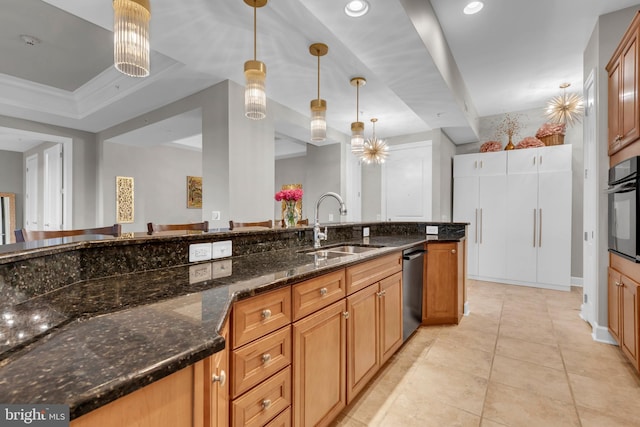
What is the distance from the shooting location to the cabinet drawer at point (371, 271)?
1712 mm

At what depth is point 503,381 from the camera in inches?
80.2

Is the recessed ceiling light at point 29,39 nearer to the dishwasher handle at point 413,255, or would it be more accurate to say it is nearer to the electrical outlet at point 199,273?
the electrical outlet at point 199,273

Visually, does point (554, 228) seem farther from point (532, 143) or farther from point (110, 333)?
point (110, 333)

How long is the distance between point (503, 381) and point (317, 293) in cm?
159

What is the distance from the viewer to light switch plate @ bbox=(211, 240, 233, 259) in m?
1.66

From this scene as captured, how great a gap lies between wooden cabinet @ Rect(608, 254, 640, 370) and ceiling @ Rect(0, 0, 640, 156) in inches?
84.3

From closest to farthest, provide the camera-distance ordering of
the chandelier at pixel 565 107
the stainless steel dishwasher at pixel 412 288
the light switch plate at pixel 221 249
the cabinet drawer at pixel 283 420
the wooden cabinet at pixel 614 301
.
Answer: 1. the cabinet drawer at pixel 283 420
2. the light switch plate at pixel 221 249
3. the wooden cabinet at pixel 614 301
4. the stainless steel dishwasher at pixel 412 288
5. the chandelier at pixel 565 107

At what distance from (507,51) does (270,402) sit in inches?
156

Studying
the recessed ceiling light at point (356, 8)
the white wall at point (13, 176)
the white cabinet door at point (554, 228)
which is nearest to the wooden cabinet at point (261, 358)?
the recessed ceiling light at point (356, 8)

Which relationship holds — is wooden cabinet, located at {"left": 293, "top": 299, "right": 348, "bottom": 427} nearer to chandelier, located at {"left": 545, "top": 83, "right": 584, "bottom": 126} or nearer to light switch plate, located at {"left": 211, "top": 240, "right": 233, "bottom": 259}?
light switch plate, located at {"left": 211, "top": 240, "right": 233, "bottom": 259}

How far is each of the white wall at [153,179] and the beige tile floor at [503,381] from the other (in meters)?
Result: 5.34

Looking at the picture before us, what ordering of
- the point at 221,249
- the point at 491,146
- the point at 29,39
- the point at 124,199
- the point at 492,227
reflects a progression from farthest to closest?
1. the point at 124,199
2. the point at 491,146
3. the point at 492,227
4. the point at 29,39
5. the point at 221,249

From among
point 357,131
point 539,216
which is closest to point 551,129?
point 539,216

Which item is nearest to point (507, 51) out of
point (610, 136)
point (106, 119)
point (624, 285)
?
point (610, 136)
